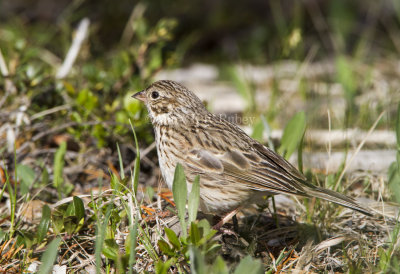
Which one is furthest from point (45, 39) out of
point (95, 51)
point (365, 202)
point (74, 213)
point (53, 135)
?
point (365, 202)

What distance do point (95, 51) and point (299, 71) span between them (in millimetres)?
2464

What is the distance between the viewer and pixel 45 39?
24.0 ft

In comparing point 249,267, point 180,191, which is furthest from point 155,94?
point 249,267

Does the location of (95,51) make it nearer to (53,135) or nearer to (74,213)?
(53,135)

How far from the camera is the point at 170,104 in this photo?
4617 millimetres

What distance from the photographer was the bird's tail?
3576 mm

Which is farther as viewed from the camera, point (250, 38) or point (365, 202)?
→ point (250, 38)

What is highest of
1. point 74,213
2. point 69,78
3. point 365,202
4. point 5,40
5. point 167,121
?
point 5,40

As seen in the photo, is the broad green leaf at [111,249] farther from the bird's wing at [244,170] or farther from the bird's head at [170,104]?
the bird's head at [170,104]

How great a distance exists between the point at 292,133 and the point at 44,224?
2.09 meters

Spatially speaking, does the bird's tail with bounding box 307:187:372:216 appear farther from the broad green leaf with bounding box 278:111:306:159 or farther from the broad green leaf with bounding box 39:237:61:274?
the broad green leaf with bounding box 39:237:61:274

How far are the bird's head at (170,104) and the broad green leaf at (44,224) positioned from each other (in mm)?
1356

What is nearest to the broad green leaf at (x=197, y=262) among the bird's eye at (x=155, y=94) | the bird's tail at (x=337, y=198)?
the bird's tail at (x=337, y=198)

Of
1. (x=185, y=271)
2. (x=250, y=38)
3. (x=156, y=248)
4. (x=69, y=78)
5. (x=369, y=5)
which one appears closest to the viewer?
(x=185, y=271)
